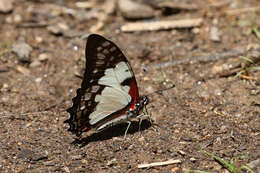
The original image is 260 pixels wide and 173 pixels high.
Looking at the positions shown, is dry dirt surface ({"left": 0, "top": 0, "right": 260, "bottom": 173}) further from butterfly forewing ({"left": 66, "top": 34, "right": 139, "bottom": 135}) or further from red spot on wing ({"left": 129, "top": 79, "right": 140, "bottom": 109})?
red spot on wing ({"left": 129, "top": 79, "right": 140, "bottom": 109})

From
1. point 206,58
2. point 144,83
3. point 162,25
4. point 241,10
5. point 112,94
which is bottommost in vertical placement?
point 144,83

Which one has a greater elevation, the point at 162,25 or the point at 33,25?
the point at 162,25

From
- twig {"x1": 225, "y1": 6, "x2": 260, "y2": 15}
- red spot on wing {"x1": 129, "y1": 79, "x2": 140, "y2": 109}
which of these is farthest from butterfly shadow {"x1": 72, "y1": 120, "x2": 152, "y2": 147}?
twig {"x1": 225, "y1": 6, "x2": 260, "y2": 15}

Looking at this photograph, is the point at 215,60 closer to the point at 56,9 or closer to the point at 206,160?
the point at 206,160

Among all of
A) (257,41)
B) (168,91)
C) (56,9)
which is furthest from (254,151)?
(56,9)

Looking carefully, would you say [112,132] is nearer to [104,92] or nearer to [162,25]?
[104,92]

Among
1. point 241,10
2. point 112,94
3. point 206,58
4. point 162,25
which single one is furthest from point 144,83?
point 241,10

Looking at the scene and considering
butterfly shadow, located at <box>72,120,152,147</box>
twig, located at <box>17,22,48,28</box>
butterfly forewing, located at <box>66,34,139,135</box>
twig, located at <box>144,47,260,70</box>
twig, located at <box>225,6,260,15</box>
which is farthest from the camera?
twig, located at <box>17,22,48,28</box>
